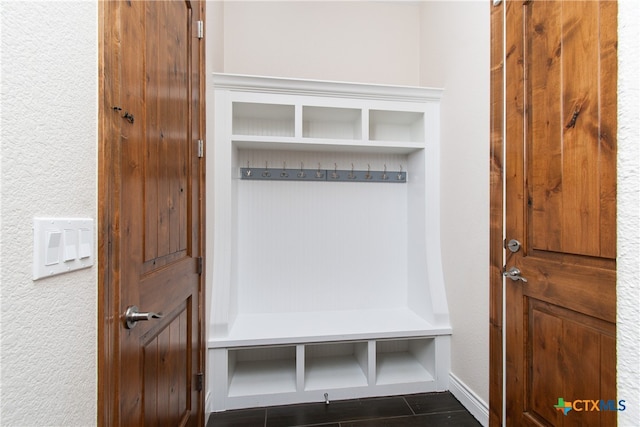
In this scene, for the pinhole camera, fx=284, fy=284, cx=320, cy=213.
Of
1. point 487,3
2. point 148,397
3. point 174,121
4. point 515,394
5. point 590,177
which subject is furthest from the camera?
point 487,3

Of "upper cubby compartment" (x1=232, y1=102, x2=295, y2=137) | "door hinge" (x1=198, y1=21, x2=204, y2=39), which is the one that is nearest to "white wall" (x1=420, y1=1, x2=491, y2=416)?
"upper cubby compartment" (x1=232, y1=102, x2=295, y2=137)

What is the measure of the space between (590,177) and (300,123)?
1571 mm

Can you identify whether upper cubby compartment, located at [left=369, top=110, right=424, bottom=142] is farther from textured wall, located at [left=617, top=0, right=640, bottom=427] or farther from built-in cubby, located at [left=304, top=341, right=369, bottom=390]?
textured wall, located at [left=617, top=0, right=640, bottom=427]

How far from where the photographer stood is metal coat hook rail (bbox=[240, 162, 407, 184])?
222cm

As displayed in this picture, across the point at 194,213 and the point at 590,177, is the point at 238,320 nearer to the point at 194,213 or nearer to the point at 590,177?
the point at 194,213

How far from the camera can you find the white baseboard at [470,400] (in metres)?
1.65

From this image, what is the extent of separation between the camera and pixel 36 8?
1.69 ft

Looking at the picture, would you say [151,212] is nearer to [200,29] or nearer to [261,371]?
[200,29]

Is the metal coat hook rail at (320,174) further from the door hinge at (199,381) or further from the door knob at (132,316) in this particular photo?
the door knob at (132,316)

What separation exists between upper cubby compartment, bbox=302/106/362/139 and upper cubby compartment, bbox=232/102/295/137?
13cm

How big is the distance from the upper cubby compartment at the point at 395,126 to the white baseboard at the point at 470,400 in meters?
1.73

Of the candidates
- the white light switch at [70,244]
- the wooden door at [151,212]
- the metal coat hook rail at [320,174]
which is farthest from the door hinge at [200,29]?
the white light switch at [70,244]

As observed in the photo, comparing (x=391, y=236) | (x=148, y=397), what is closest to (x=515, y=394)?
(x=391, y=236)

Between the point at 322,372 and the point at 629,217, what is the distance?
79.8 inches
